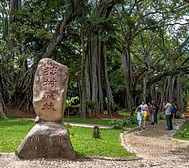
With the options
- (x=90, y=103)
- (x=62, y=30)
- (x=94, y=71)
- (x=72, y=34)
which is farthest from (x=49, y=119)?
(x=72, y=34)

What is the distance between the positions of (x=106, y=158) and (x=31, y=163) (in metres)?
1.56

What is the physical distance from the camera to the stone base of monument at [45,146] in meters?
5.43

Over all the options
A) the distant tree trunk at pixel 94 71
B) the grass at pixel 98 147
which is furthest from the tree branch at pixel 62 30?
the grass at pixel 98 147

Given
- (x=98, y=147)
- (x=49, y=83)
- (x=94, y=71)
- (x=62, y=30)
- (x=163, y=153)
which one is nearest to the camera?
(x=49, y=83)

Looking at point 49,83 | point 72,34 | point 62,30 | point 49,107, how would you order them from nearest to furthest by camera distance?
point 49,107 < point 49,83 < point 62,30 < point 72,34

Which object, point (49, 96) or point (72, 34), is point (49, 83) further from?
point (72, 34)

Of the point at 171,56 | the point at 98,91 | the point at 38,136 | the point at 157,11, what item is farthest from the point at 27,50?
the point at 38,136

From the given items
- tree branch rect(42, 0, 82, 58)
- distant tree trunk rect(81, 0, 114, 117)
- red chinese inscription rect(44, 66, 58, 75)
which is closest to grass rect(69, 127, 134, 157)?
red chinese inscription rect(44, 66, 58, 75)

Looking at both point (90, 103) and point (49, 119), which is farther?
point (90, 103)

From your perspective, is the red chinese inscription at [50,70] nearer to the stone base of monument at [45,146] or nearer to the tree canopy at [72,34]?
the stone base of monument at [45,146]

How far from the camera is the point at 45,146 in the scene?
547 cm

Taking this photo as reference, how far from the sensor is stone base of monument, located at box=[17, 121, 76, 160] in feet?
17.8

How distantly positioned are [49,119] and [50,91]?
611 millimetres

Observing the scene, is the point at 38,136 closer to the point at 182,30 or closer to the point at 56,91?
the point at 56,91
